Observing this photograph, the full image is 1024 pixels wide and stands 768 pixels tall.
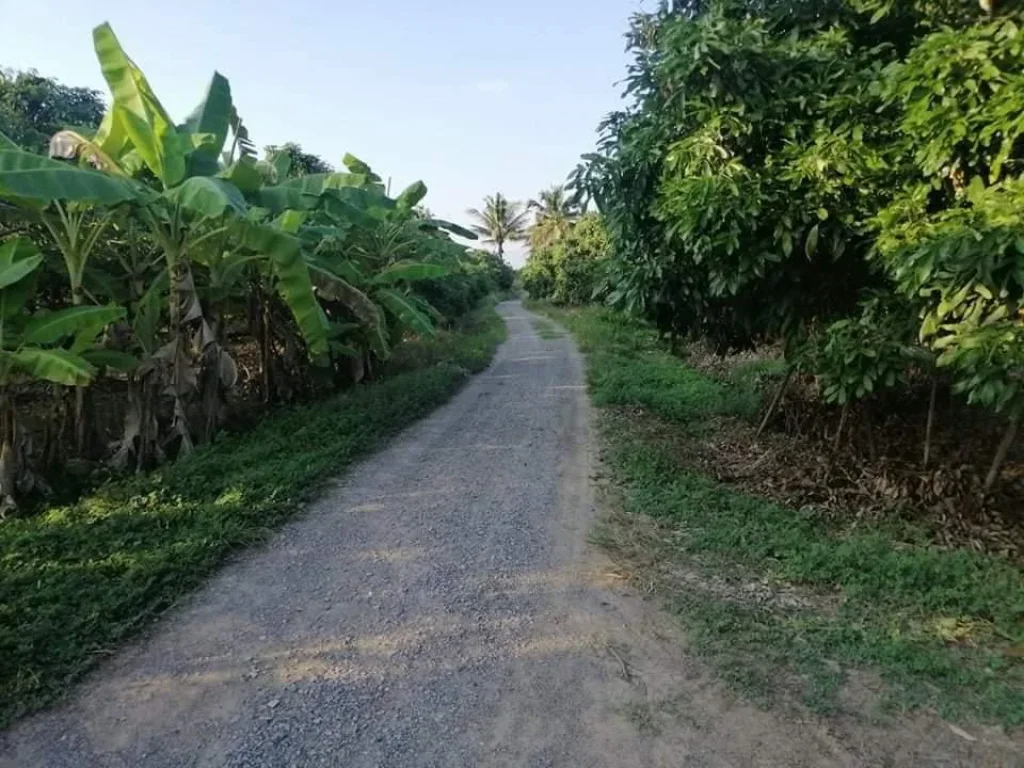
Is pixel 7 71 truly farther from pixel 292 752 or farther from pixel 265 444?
pixel 292 752

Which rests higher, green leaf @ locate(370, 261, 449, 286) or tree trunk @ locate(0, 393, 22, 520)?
green leaf @ locate(370, 261, 449, 286)

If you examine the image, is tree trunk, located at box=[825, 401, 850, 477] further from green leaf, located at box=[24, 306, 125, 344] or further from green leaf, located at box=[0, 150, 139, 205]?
green leaf, located at box=[24, 306, 125, 344]

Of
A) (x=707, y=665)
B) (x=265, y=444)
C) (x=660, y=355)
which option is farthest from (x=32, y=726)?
(x=660, y=355)

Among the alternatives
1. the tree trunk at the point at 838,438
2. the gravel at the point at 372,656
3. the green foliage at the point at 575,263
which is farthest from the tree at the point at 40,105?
the green foliage at the point at 575,263

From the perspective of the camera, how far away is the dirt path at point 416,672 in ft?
9.27

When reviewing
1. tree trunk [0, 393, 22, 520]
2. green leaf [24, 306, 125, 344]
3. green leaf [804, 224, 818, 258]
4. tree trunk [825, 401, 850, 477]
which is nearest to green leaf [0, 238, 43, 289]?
green leaf [24, 306, 125, 344]

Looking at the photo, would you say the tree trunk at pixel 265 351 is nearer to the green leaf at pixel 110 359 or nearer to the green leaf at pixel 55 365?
the green leaf at pixel 110 359

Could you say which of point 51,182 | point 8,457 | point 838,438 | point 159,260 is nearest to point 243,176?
point 159,260

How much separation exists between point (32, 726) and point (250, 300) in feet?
21.8

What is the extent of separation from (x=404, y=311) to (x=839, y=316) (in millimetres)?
5784

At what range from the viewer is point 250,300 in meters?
8.86

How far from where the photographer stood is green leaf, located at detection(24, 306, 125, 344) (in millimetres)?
5605

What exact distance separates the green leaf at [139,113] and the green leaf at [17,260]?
1266 mm

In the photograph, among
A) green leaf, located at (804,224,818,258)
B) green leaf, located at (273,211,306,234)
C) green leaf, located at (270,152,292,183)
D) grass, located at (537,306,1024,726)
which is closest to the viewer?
grass, located at (537,306,1024,726)
